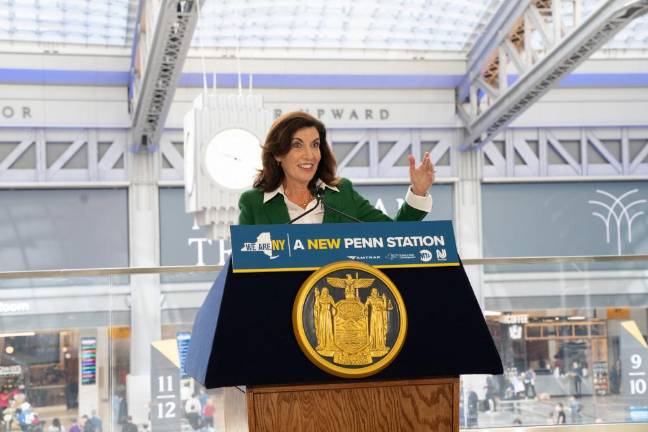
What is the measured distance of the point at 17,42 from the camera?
12414 mm

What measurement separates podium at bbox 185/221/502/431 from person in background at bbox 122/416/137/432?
2.31m

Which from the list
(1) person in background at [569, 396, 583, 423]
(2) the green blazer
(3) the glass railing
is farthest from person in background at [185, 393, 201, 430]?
(2) the green blazer

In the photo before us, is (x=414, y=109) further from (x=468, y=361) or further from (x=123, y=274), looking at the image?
(x=468, y=361)

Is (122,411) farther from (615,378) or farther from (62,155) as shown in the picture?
(62,155)

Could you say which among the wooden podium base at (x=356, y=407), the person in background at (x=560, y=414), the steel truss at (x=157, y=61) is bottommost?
the person in background at (x=560, y=414)

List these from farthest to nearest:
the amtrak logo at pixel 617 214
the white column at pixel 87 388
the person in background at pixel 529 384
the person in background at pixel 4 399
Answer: the amtrak logo at pixel 617 214
the person in background at pixel 529 384
the white column at pixel 87 388
the person in background at pixel 4 399

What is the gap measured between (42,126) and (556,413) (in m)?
10.2

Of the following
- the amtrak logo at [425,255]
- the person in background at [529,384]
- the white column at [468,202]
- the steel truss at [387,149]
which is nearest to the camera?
the amtrak logo at [425,255]

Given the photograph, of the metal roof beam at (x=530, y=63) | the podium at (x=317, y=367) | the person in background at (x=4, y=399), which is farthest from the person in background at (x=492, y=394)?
the metal roof beam at (x=530, y=63)

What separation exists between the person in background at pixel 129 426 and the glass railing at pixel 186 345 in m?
0.01

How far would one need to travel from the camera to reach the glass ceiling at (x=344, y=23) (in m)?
12.1

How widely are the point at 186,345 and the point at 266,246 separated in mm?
2666

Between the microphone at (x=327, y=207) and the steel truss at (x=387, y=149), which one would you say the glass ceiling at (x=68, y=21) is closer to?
the steel truss at (x=387, y=149)

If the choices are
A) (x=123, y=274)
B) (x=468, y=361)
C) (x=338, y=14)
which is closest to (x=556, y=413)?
(x=123, y=274)
